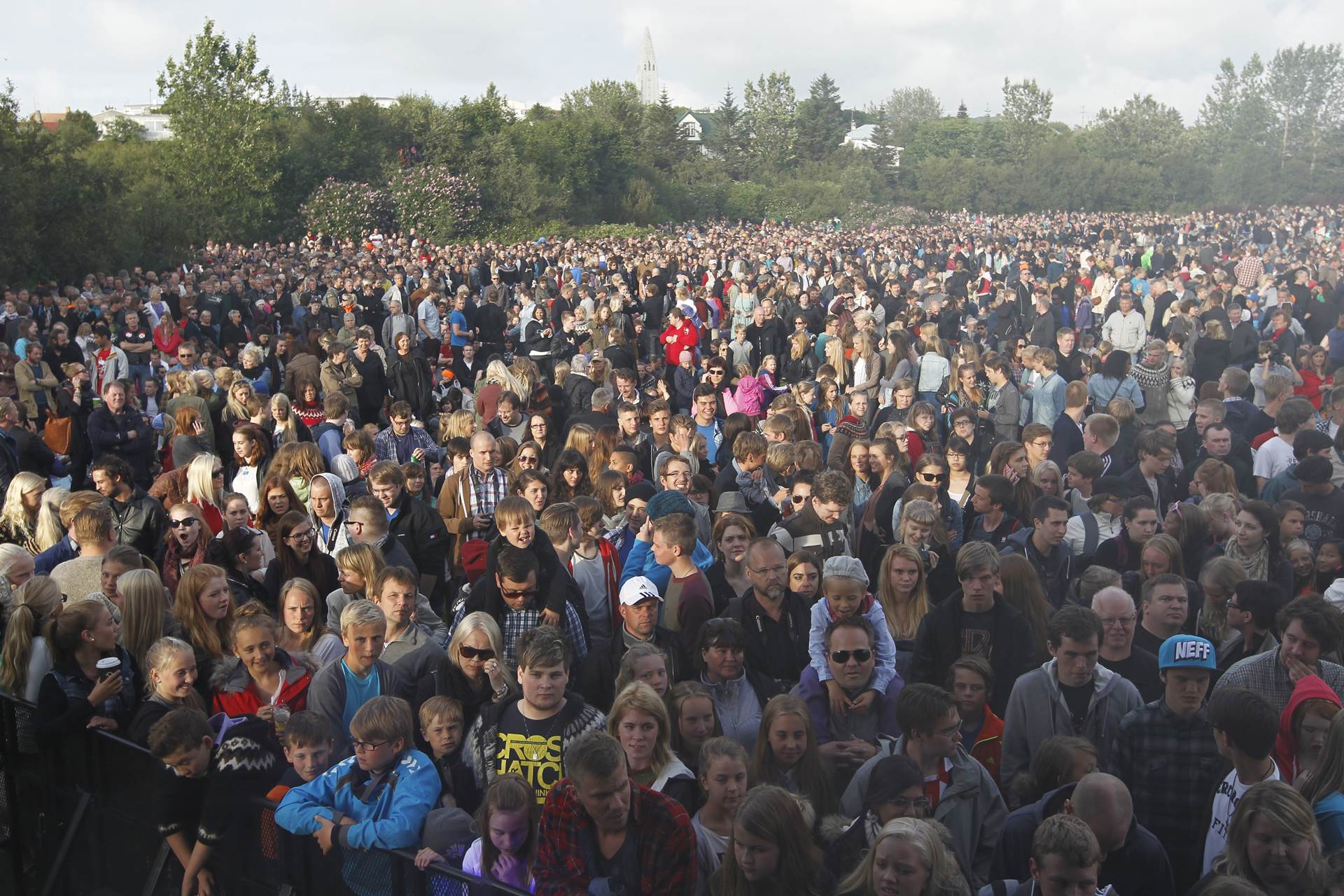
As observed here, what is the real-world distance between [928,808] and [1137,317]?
1064 cm

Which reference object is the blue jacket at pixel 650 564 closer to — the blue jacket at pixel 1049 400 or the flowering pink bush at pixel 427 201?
the blue jacket at pixel 1049 400

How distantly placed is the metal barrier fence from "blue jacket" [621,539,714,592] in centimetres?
223

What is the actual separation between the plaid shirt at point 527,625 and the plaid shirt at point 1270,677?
2.74 m

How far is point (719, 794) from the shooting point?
383cm

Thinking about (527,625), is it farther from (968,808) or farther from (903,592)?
(968,808)

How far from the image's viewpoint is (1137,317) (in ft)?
43.4

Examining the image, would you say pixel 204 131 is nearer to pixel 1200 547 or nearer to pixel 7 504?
pixel 7 504

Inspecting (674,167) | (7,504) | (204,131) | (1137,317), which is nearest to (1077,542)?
(7,504)

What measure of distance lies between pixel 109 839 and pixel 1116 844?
378cm

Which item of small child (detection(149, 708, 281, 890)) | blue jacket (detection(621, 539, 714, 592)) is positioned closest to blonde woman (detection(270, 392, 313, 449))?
blue jacket (detection(621, 539, 714, 592))

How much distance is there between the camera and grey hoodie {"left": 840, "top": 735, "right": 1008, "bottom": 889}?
157 inches

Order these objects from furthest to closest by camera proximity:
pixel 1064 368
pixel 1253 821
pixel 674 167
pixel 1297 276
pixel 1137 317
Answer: pixel 674 167 → pixel 1297 276 → pixel 1137 317 → pixel 1064 368 → pixel 1253 821

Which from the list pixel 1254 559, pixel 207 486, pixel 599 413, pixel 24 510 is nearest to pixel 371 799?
pixel 207 486

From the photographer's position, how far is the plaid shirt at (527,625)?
5.28 m
